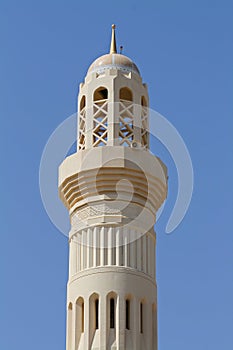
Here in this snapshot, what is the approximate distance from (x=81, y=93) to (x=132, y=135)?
9.74 ft

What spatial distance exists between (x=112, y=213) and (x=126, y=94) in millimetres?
5536

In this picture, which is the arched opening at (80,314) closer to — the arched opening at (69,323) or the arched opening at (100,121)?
the arched opening at (69,323)

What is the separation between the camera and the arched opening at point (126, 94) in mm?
42312

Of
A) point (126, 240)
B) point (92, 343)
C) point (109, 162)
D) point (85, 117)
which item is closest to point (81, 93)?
point (85, 117)

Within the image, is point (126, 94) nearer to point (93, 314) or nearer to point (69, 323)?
point (93, 314)

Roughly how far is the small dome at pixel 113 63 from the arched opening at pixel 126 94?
0.82 m

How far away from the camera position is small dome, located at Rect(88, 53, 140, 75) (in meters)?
42.7

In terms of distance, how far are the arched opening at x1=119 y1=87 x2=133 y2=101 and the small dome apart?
823 millimetres

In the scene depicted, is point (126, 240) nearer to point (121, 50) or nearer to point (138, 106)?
point (138, 106)

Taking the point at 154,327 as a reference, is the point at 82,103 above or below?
above

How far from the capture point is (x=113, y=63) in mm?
42781

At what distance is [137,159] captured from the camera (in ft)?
132

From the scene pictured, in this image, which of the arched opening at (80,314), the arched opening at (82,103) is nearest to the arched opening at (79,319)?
the arched opening at (80,314)

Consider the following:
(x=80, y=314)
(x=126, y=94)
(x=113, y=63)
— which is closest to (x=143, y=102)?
(x=126, y=94)
